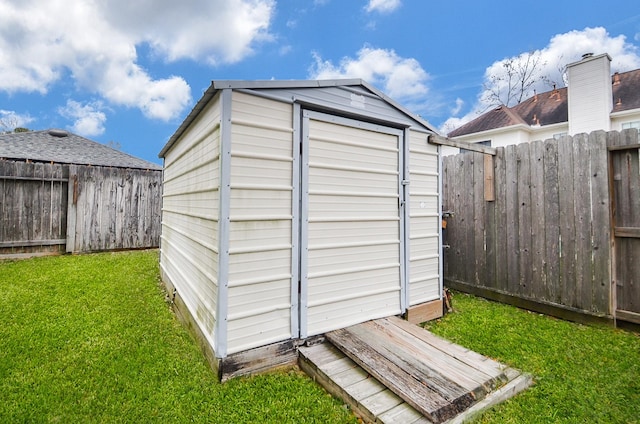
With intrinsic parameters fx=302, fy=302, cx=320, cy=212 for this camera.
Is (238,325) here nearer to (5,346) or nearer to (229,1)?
(5,346)

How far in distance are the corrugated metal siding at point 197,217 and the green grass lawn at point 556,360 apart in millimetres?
2329

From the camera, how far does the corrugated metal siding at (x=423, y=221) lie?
3652mm

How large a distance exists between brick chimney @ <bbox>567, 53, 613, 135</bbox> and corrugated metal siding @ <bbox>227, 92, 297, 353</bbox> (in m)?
12.5

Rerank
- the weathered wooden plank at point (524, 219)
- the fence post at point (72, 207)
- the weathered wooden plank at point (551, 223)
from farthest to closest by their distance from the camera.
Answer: the fence post at point (72, 207), the weathered wooden plank at point (524, 219), the weathered wooden plank at point (551, 223)

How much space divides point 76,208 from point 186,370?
6960 mm

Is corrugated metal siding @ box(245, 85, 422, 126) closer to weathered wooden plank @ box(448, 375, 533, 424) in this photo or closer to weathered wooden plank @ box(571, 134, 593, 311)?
weathered wooden plank @ box(571, 134, 593, 311)

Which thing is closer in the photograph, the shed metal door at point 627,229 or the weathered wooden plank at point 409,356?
the weathered wooden plank at point 409,356

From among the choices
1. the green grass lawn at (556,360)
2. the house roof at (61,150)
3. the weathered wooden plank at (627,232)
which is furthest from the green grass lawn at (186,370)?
the house roof at (61,150)

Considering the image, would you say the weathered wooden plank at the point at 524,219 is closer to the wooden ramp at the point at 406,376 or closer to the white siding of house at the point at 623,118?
the wooden ramp at the point at 406,376

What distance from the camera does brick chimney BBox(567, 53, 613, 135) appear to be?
403 inches

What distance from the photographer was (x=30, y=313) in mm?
3684

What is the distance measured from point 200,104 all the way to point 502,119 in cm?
1309

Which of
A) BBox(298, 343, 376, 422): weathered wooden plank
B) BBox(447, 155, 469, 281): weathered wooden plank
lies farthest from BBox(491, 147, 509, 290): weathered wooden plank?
BBox(298, 343, 376, 422): weathered wooden plank

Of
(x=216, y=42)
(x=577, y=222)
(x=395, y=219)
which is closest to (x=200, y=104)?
(x=395, y=219)
